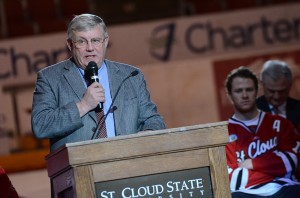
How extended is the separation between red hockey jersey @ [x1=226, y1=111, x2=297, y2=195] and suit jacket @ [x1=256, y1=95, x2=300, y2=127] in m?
0.51

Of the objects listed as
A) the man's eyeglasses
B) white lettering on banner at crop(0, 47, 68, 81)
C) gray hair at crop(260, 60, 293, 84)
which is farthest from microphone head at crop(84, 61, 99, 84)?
white lettering on banner at crop(0, 47, 68, 81)

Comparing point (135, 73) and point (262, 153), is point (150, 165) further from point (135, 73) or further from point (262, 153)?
point (262, 153)

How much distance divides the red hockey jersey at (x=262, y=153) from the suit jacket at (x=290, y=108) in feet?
1.67

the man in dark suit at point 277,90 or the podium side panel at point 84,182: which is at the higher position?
the man in dark suit at point 277,90

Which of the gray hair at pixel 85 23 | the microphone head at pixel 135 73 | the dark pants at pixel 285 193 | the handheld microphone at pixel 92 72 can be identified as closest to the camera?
the handheld microphone at pixel 92 72

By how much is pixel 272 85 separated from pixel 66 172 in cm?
258

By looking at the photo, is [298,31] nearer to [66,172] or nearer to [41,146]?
[41,146]

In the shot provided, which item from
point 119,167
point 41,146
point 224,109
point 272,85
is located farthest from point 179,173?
point 41,146

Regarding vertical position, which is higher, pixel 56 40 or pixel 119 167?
pixel 56 40

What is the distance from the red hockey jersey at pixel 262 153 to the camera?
465 centimetres

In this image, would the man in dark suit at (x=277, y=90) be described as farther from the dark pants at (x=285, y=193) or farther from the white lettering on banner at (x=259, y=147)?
the dark pants at (x=285, y=193)

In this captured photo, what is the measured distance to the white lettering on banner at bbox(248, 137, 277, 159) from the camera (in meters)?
4.76

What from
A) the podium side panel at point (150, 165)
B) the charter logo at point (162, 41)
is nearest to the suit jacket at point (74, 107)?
the podium side panel at point (150, 165)

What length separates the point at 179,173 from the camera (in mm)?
3270
